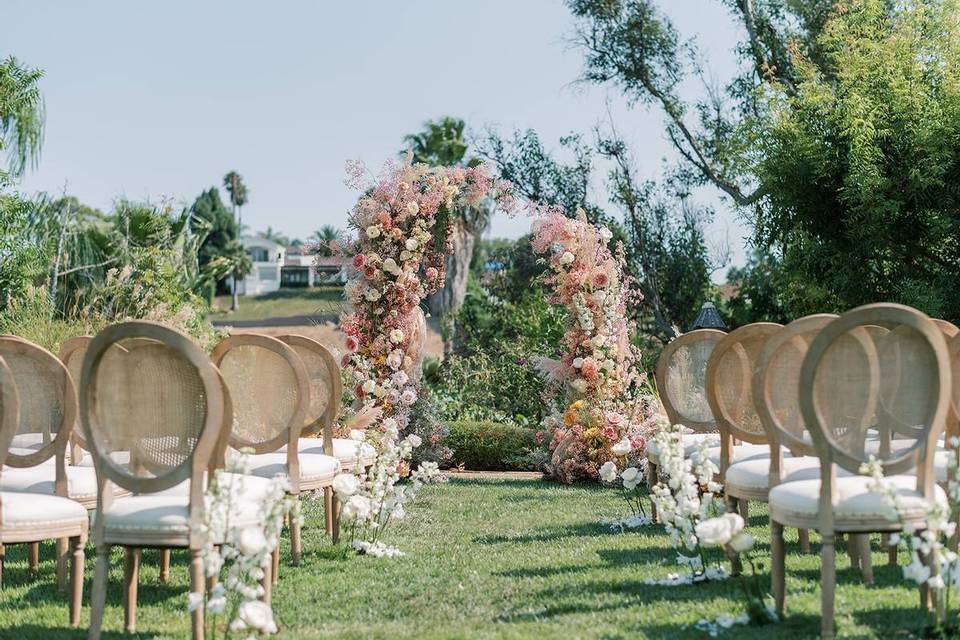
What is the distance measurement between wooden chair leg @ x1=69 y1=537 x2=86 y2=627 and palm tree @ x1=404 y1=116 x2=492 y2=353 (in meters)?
19.1

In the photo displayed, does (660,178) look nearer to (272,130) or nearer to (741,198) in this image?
(741,198)

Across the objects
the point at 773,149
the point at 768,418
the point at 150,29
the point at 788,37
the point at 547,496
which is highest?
the point at 788,37

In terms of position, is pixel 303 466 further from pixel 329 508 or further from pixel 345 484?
pixel 329 508

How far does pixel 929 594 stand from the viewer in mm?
3666

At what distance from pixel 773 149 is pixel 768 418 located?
739 cm

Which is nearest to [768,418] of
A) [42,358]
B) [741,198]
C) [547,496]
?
[42,358]

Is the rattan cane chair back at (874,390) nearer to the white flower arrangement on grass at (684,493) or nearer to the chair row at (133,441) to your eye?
the white flower arrangement on grass at (684,493)

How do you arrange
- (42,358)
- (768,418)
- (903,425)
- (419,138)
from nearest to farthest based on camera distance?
(903,425) → (768,418) → (42,358) → (419,138)

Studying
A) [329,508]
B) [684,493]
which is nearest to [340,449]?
[329,508]

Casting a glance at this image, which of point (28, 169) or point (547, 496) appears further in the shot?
point (28, 169)

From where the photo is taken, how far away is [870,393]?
3434 mm

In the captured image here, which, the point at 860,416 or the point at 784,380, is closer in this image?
the point at 860,416

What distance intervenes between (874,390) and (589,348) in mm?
4908

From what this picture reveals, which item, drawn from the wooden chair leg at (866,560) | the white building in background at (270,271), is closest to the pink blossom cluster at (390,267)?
the wooden chair leg at (866,560)
